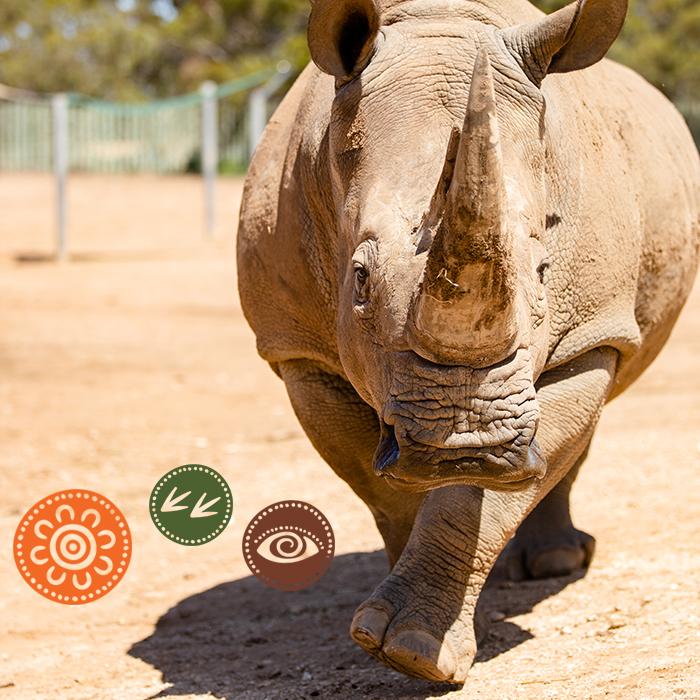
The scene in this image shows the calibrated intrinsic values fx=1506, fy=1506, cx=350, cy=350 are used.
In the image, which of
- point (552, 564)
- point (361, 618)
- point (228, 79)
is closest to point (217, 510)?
point (361, 618)

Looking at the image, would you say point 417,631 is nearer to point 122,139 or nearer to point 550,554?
point 550,554

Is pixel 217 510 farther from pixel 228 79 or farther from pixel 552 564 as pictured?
pixel 228 79

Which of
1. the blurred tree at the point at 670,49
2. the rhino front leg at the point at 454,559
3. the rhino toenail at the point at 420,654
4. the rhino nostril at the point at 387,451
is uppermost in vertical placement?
the rhino nostril at the point at 387,451

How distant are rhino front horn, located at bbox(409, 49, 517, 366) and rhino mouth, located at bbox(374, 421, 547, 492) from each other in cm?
20

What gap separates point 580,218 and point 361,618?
1.30 meters

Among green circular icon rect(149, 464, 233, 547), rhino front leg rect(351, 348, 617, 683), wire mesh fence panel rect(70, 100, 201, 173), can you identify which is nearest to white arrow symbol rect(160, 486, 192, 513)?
green circular icon rect(149, 464, 233, 547)

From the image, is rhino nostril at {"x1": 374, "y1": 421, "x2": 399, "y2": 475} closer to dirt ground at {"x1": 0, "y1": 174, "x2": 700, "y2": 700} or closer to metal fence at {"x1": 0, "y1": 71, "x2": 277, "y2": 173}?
dirt ground at {"x1": 0, "y1": 174, "x2": 700, "y2": 700}

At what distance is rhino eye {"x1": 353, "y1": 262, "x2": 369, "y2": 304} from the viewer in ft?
11.8

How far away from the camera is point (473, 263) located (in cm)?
326

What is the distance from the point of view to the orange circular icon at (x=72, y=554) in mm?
5094

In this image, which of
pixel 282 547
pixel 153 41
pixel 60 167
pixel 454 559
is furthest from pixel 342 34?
pixel 153 41

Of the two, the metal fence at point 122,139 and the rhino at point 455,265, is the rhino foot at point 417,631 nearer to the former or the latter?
the rhino at point 455,265

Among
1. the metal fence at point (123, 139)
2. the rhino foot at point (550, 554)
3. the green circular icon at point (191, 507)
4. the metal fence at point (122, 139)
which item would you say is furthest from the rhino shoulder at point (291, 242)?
the metal fence at point (122, 139)

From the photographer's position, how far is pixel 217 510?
16.3 feet
